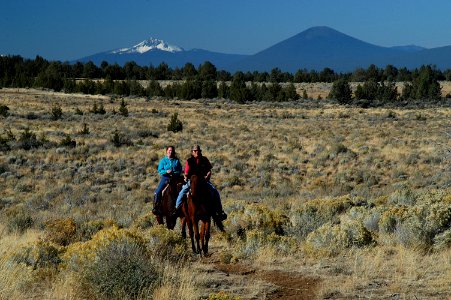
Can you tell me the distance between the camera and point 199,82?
85.5m

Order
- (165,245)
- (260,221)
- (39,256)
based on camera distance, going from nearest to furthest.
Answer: (39,256) < (165,245) < (260,221)

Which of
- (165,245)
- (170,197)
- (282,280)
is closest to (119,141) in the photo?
(170,197)

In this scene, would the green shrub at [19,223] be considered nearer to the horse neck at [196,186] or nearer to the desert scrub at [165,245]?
the desert scrub at [165,245]

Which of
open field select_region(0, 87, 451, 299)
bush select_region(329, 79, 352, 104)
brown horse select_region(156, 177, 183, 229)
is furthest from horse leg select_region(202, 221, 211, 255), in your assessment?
bush select_region(329, 79, 352, 104)

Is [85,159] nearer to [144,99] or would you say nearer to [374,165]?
[374,165]

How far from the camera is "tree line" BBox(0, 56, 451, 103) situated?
7569 cm

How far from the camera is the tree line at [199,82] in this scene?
75.7m

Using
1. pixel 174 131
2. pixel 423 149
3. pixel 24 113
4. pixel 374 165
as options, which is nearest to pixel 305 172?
pixel 374 165

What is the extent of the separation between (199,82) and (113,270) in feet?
262

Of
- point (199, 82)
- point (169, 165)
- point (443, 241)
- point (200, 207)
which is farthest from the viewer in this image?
point (199, 82)

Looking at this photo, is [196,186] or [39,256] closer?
[39,256]

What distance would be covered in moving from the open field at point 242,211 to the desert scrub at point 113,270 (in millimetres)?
25

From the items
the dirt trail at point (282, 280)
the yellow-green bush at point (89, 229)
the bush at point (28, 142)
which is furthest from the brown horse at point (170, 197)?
the bush at point (28, 142)

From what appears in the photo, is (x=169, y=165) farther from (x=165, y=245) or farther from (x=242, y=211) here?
(x=165, y=245)
